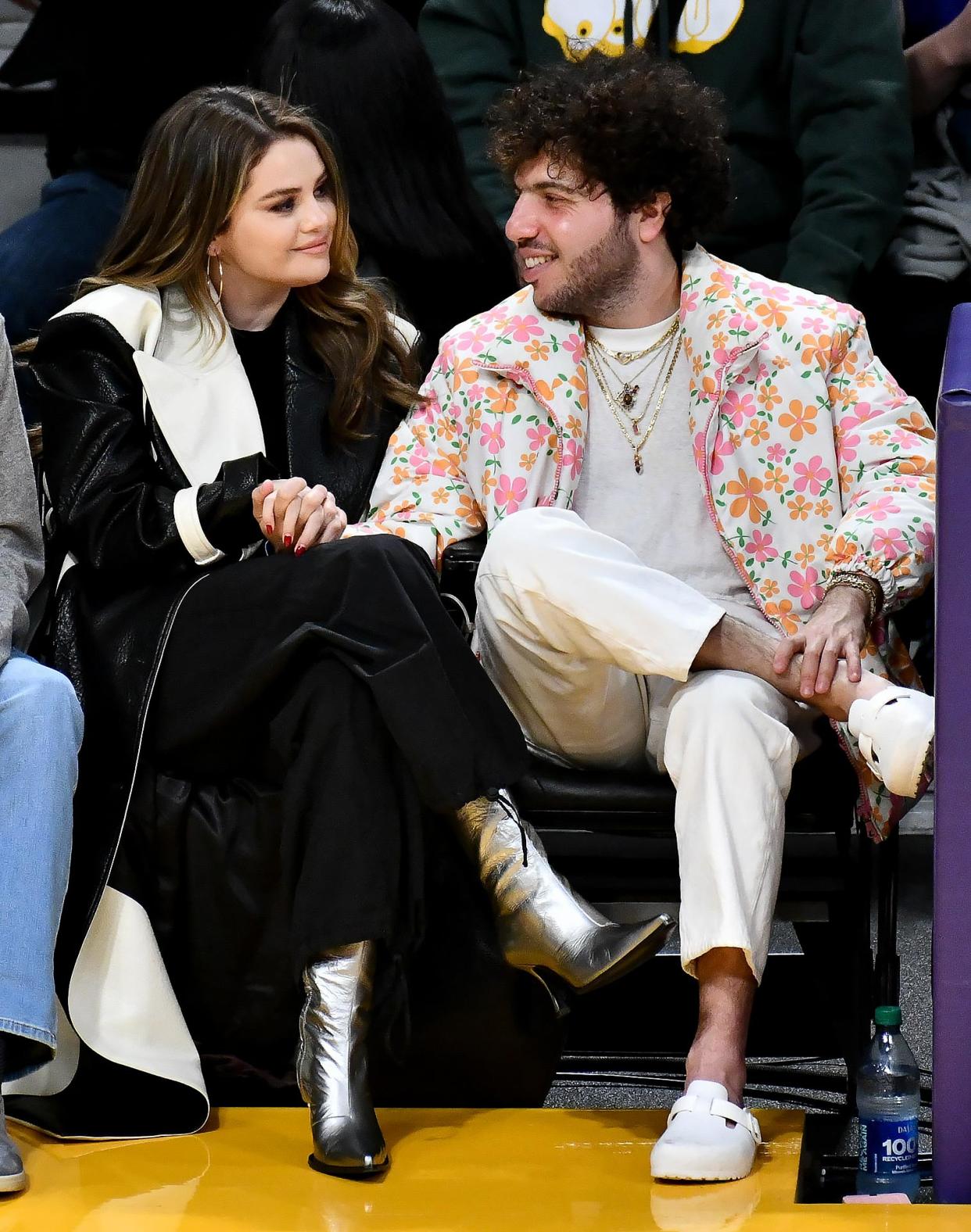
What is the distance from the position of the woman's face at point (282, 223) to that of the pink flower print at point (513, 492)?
43cm

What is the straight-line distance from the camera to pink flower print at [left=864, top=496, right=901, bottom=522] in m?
2.54

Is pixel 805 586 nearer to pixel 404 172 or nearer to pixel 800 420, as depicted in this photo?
pixel 800 420

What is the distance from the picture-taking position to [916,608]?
2.69 m

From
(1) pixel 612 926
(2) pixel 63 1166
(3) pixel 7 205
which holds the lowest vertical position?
(2) pixel 63 1166

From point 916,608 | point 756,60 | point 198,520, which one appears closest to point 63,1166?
point 198,520

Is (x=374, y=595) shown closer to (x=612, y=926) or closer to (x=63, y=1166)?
(x=612, y=926)

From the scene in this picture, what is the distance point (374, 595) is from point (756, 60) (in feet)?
5.19

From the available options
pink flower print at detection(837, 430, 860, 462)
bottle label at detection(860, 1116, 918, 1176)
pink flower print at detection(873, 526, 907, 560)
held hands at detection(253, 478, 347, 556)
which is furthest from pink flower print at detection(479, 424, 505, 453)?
bottle label at detection(860, 1116, 918, 1176)

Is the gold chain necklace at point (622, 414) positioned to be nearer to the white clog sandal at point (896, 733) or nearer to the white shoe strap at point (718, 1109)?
the white clog sandal at point (896, 733)

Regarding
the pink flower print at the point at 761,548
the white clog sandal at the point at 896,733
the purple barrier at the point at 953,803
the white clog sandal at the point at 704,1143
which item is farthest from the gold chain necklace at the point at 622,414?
the white clog sandal at the point at 704,1143

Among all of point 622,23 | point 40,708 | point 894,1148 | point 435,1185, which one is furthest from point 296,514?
point 622,23

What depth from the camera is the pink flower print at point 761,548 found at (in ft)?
8.95

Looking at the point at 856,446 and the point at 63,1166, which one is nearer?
the point at 63,1166

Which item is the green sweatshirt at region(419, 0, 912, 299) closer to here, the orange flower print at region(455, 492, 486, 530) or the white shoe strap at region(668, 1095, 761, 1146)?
the orange flower print at region(455, 492, 486, 530)
